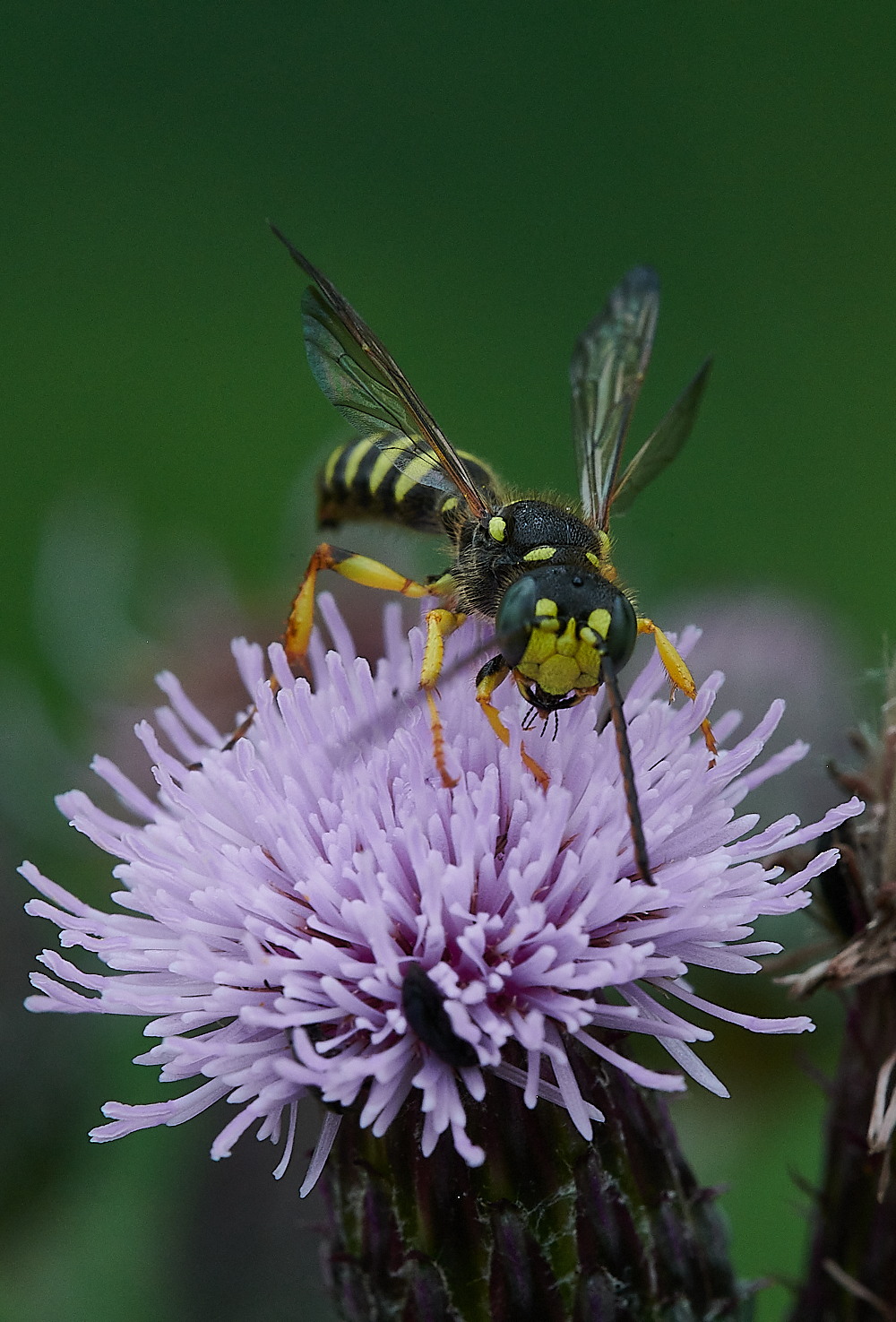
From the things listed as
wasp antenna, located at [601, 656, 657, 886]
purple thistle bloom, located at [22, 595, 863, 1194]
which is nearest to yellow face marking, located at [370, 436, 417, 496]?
purple thistle bloom, located at [22, 595, 863, 1194]

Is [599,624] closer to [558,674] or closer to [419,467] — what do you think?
[558,674]

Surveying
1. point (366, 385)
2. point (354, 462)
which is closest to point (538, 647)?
point (366, 385)

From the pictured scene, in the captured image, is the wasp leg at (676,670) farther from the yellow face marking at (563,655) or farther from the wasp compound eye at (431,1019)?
the wasp compound eye at (431,1019)

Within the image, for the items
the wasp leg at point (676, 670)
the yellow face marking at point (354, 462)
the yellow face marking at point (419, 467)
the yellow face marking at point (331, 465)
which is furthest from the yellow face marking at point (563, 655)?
the yellow face marking at point (331, 465)

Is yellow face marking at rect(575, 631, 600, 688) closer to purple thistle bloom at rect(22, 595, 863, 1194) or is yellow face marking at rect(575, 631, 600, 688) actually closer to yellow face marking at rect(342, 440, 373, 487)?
purple thistle bloom at rect(22, 595, 863, 1194)

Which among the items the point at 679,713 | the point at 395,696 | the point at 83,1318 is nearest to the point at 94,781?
the point at 83,1318

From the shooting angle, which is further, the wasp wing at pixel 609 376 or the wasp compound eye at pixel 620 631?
the wasp wing at pixel 609 376

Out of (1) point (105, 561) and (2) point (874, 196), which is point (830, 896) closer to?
(1) point (105, 561)
